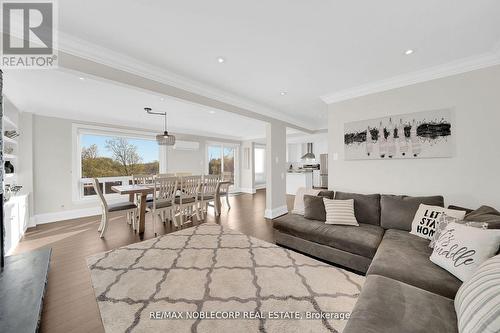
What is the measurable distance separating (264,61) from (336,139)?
1.94 metres

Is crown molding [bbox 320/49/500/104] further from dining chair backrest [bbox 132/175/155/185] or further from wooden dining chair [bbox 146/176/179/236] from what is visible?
dining chair backrest [bbox 132/175/155/185]

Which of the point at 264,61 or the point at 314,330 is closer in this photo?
the point at 314,330

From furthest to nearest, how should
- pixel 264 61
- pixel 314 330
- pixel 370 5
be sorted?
1. pixel 264 61
2. pixel 370 5
3. pixel 314 330

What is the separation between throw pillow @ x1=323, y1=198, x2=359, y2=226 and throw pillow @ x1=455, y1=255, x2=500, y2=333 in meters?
1.47

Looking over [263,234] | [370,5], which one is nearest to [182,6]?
[370,5]

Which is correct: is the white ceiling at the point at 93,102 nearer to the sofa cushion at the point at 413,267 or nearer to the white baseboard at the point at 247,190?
the sofa cushion at the point at 413,267

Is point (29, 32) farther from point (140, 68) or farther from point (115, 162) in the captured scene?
point (115, 162)

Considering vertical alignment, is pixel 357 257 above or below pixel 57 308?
above

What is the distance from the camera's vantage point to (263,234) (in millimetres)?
3348

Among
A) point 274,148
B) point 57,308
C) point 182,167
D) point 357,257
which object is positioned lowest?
point 57,308

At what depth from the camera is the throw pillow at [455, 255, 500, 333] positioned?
2.58 feet

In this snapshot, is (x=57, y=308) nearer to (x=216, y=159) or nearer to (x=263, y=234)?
Result: (x=263, y=234)

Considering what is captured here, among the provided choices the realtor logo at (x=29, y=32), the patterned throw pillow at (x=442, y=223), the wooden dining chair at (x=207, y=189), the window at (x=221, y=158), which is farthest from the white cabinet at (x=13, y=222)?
the patterned throw pillow at (x=442, y=223)

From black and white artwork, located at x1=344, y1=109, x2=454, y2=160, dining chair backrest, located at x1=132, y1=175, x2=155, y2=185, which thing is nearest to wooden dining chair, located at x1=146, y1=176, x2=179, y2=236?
dining chair backrest, located at x1=132, y1=175, x2=155, y2=185
